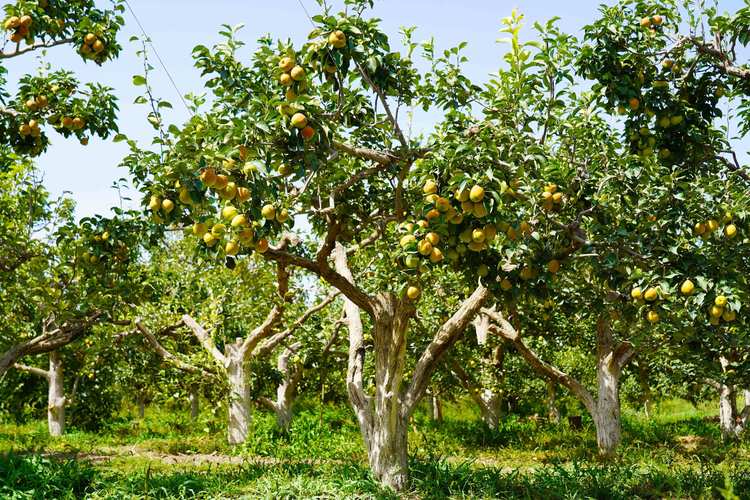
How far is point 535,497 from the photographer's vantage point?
669 cm

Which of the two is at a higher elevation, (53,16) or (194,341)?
(53,16)

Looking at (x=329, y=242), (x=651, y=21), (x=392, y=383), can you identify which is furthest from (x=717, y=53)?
(x=392, y=383)

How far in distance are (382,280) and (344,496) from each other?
9.58 ft

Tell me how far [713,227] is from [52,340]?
26.1 feet

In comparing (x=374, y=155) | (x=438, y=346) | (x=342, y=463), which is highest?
(x=374, y=155)

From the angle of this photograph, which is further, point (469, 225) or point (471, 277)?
point (471, 277)

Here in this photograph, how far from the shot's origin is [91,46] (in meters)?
6.46

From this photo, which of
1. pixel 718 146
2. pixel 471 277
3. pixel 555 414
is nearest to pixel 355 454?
pixel 471 277

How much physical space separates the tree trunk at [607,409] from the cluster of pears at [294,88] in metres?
9.72

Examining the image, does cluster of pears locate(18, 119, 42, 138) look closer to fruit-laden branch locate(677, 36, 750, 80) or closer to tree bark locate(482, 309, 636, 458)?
fruit-laden branch locate(677, 36, 750, 80)


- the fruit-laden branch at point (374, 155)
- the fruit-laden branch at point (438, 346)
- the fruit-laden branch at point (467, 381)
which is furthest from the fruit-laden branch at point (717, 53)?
the fruit-laden branch at point (467, 381)

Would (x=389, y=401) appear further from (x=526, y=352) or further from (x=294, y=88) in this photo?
(x=526, y=352)

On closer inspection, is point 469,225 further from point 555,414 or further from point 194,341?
point 555,414

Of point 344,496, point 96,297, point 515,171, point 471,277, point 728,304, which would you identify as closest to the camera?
point 728,304
